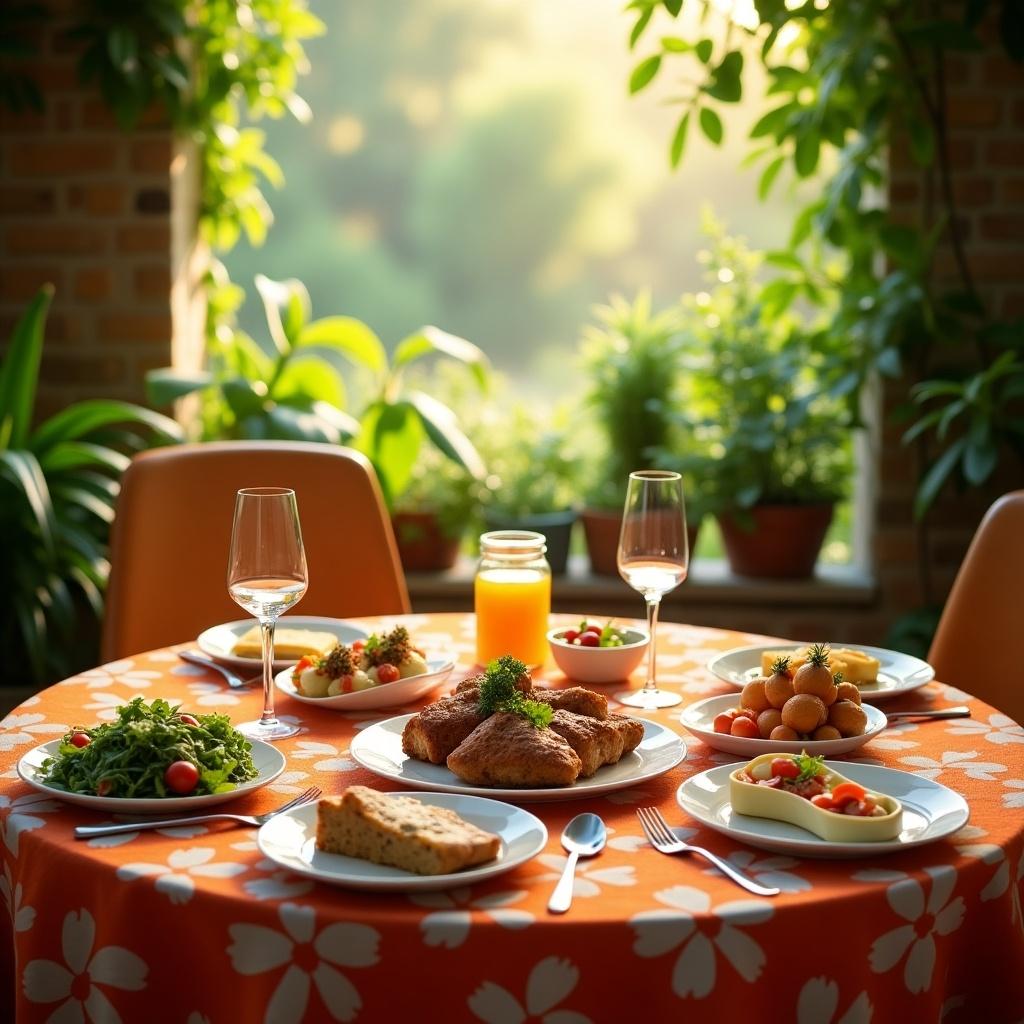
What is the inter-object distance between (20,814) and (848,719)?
78 cm

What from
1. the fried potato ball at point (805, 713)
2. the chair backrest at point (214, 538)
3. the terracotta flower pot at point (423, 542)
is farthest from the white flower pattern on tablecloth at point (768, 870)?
the terracotta flower pot at point (423, 542)

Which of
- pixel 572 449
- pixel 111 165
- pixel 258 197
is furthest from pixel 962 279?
pixel 111 165

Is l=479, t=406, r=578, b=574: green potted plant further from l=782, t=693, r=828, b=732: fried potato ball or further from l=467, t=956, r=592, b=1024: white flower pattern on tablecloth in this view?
l=467, t=956, r=592, b=1024: white flower pattern on tablecloth

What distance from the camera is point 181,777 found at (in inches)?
46.4

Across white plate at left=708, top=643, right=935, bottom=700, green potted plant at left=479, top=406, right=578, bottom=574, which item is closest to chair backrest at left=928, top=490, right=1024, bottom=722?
white plate at left=708, top=643, right=935, bottom=700

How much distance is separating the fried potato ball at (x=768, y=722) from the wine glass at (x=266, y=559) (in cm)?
48

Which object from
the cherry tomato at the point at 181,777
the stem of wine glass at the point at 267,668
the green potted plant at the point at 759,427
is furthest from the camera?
the green potted plant at the point at 759,427

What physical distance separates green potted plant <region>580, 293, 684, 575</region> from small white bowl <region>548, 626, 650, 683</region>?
5.53 feet

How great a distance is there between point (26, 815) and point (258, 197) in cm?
265

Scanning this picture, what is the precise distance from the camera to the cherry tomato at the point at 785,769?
1172mm

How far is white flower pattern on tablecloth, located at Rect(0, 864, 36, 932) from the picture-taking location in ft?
3.66

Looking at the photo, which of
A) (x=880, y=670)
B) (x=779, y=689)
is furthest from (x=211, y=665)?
(x=880, y=670)

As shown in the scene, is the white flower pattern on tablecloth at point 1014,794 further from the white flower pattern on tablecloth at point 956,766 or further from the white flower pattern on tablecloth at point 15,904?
the white flower pattern on tablecloth at point 15,904

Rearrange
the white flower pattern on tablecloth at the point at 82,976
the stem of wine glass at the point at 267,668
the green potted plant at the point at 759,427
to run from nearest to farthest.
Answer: the white flower pattern on tablecloth at the point at 82,976 → the stem of wine glass at the point at 267,668 → the green potted plant at the point at 759,427
